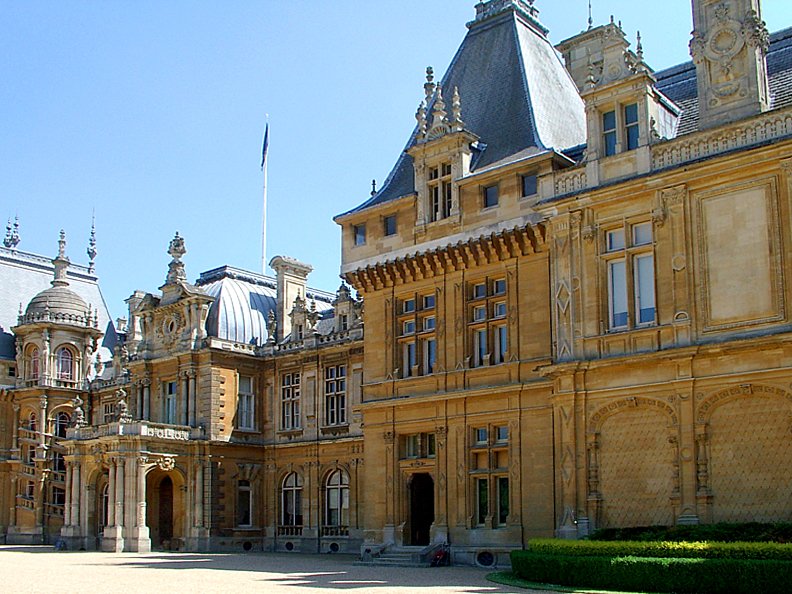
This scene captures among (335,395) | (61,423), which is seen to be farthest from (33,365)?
(335,395)

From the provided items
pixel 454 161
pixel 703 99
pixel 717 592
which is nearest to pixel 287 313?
pixel 454 161

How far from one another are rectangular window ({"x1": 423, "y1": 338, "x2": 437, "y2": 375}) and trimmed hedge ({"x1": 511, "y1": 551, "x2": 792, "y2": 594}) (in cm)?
1018

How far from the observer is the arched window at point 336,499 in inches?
1700

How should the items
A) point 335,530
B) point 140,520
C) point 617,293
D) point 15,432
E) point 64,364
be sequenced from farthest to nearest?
point 64,364, point 15,432, point 335,530, point 140,520, point 617,293

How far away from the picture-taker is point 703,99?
25.7 metres

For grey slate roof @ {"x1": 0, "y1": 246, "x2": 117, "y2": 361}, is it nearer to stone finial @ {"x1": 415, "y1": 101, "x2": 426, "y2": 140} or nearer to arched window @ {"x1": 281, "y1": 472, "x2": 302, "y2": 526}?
arched window @ {"x1": 281, "y1": 472, "x2": 302, "y2": 526}

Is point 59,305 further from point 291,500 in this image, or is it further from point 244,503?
point 291,500

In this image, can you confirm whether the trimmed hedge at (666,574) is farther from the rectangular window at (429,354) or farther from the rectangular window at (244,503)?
the rectangular window at (244,503)

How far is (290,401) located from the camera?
4644 cm

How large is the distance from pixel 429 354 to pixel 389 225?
4450 millimetres

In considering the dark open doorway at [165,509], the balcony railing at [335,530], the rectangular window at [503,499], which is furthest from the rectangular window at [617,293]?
the dark open doorway at [165,509]

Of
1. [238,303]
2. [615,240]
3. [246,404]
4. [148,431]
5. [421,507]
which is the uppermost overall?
[238,303]

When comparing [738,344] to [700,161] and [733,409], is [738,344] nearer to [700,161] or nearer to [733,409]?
[733,409]

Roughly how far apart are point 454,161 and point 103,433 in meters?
21.3
